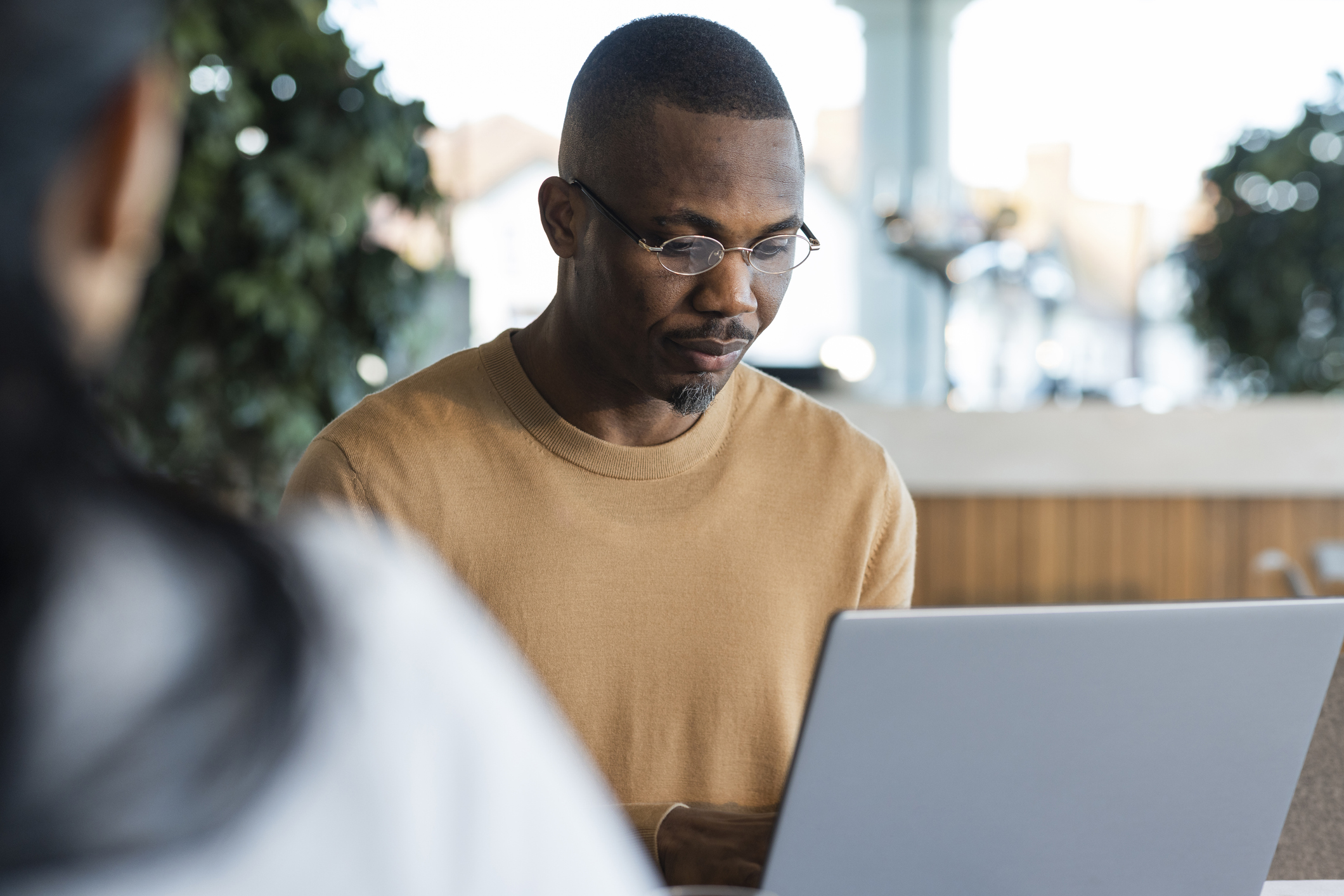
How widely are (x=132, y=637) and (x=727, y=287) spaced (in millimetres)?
1054

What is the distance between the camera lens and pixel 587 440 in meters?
1.30

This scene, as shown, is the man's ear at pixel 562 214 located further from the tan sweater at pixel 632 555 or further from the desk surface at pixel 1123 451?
the desk surface at pixel 1123 451

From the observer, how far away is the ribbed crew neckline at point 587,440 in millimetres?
1302

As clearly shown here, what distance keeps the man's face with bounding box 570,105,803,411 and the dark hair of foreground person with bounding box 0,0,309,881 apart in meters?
1.03

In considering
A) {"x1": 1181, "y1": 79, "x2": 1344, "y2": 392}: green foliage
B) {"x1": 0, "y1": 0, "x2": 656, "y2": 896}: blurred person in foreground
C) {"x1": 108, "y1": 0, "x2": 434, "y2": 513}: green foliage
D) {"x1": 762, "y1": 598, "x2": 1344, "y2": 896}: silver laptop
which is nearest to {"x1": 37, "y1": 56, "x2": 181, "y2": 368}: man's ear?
{"x1": 0, "y1": 0, "x2": 656, "y2": 896}: blurred person in foreground

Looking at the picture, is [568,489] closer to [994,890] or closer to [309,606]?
[994,890]

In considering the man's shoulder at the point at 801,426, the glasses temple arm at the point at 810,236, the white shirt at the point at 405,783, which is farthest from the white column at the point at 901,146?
the white shirt at the point at 405,783

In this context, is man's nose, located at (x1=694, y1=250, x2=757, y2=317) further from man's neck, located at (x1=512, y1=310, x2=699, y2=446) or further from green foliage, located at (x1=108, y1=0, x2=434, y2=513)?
green foliage, located at (x1=108, y1=0, x2=434, y2=513)

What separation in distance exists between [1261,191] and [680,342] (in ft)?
Result: 11.1

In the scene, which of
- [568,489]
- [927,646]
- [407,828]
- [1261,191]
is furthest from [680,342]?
[1261,191]

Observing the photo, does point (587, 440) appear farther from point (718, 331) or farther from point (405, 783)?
point (405, 783)

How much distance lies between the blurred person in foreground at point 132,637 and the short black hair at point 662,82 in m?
1.04

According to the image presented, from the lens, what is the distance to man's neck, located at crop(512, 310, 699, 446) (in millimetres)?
1332

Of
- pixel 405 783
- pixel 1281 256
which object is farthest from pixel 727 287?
pixel 1281 256
